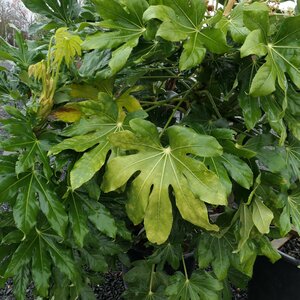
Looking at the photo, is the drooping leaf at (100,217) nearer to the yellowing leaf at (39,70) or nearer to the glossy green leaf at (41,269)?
the glossy green leaf at (41,269)

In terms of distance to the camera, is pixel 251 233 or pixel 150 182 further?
pixel 251 233

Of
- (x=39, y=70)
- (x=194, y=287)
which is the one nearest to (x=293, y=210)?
(x=194, y=287)

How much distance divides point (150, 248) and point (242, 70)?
71 cm

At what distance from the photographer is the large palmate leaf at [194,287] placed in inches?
39.7

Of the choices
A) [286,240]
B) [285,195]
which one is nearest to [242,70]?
[285,195]

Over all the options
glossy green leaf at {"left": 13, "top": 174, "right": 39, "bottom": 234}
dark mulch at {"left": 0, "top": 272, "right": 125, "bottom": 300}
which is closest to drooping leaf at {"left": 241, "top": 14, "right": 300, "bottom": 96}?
glossy green leaf at {"left": 13, "top": 174, "right": 39, "bottom": 234}

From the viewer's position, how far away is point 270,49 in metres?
0.75

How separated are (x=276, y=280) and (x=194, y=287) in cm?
42

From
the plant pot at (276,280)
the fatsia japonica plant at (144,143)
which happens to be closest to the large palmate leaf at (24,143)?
the fatsia japonica plant at (144,143)

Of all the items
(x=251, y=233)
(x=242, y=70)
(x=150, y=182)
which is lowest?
(x=251, y=233)

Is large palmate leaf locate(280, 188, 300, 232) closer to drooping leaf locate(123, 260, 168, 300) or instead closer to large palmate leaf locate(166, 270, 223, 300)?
large palmate leaf locate(166, 270, 223, 300)

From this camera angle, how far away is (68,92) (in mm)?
846

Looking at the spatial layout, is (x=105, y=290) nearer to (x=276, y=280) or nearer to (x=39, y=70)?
(x=276, y=280)

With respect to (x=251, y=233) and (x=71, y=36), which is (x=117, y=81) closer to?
(x=71, y=36)
